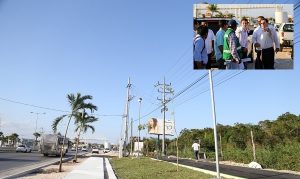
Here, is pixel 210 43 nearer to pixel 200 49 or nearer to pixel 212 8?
pixel 200 49

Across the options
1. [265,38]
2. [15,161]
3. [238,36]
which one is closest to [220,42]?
[238,36]

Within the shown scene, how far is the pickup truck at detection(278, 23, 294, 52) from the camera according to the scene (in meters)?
16.3

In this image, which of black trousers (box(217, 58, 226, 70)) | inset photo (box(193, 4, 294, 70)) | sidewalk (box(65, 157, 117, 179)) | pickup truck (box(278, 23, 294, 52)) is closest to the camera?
pickup truck (box(278, 23, 294, 52))

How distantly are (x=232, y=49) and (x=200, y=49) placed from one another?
1295 millimetres

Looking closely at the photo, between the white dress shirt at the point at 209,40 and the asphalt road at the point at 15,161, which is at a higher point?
the white dress shirt at the point at 209,40

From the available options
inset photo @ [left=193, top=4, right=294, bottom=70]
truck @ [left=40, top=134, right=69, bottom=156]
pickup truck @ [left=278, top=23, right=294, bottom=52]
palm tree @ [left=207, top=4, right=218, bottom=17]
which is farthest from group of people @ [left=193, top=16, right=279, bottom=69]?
truck @ [left=40, top=134, right=69, bottom=156]

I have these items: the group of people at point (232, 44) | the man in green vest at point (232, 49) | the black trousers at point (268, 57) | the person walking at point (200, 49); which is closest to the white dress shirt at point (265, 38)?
the group of people at point (232, 44)

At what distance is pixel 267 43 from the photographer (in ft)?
55.1

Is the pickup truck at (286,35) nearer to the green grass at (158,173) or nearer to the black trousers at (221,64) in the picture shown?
the black trousers at (221,64)

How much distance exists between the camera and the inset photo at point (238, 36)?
660 inches

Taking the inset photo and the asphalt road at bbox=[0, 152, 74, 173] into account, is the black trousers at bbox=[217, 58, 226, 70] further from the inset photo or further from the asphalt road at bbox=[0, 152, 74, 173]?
the asphalt road at bbox=[0, 152, 74, 173]

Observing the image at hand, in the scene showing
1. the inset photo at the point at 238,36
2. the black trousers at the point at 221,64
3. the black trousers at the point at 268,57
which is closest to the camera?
the black trousers at the point at 268,57

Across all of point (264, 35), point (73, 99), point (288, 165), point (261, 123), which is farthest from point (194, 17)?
point (261, 123)

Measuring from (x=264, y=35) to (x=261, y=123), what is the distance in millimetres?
47510
